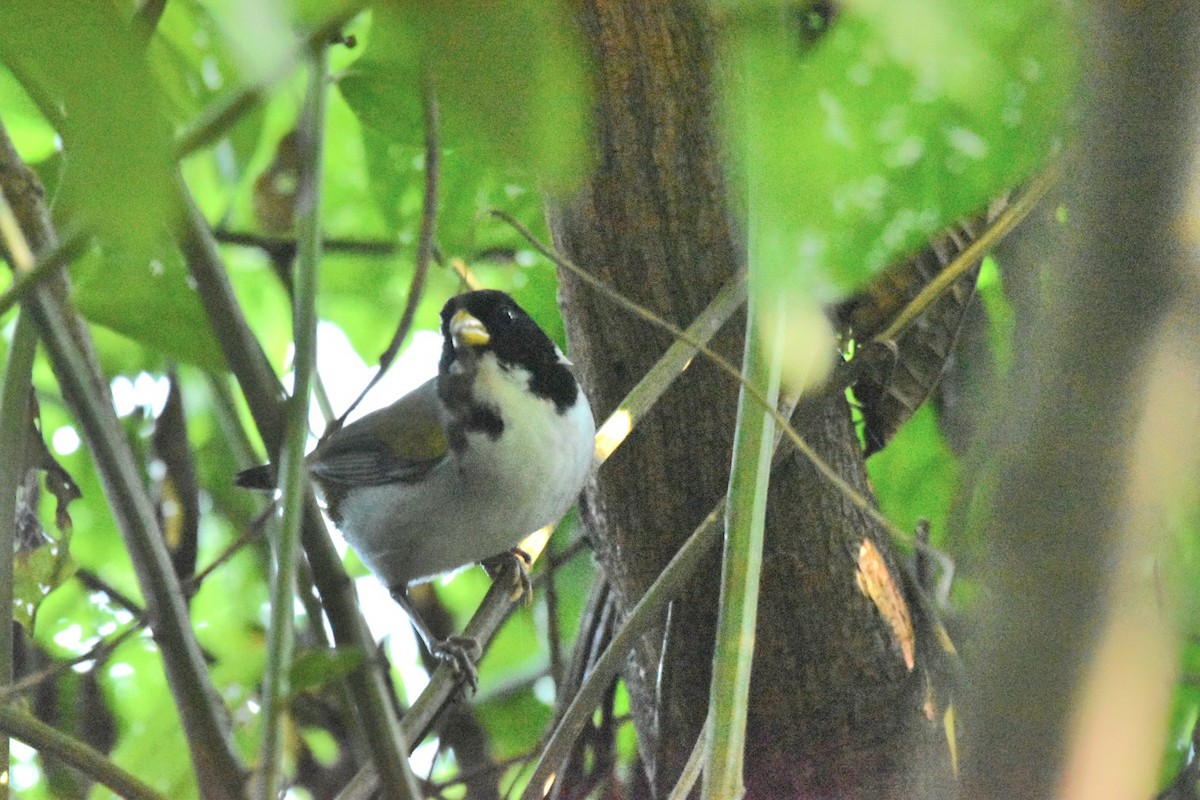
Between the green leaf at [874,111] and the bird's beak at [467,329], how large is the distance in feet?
4.71

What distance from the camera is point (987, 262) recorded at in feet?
7.01

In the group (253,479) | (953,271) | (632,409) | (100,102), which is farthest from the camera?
(253,479)

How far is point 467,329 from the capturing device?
2.14 meters

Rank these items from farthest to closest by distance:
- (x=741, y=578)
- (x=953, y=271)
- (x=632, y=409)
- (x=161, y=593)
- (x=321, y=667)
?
1. (x=953, y=271)
2. (x=632, y=409)
3. (x=741, y=578)
4. (x=161, y=593)
5. (x=321, y=667)

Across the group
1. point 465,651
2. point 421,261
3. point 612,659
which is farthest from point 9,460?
point 465,651

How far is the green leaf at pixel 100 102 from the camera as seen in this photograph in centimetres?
28

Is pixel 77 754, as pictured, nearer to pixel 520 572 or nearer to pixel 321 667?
pixel 321 667

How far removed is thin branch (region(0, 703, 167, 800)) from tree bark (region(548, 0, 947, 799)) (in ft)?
3.44

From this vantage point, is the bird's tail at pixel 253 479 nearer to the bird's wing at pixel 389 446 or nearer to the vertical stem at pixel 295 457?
the bird's wing at pixel 389 446

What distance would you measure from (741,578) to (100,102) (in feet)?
2.78

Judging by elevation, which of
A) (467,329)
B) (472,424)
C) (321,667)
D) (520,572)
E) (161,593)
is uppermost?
(467,329)

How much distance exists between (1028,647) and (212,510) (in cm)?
223

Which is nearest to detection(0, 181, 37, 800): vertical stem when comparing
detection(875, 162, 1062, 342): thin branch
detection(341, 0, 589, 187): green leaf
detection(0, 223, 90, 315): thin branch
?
detection(0, 223, 90, 315): thin branch

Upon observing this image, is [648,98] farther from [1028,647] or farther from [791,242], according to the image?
[1028,647]
